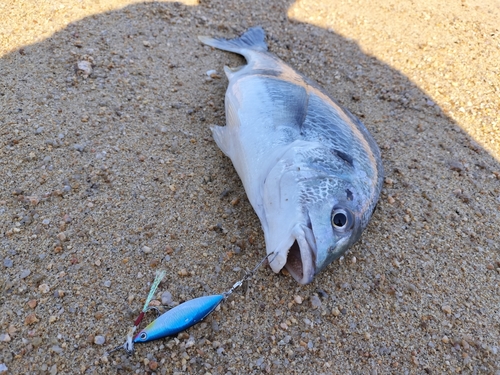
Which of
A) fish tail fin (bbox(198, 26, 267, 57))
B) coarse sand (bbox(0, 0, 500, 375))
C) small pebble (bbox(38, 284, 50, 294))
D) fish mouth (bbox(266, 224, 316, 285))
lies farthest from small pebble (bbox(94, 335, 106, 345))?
fish tail fin (bbox(198, 26, 267, 57))

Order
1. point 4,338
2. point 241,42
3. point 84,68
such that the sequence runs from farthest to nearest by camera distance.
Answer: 1. point 241,42
2. point 84,68
3. point 4,338

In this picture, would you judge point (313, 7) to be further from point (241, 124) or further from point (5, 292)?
point (5, 292)

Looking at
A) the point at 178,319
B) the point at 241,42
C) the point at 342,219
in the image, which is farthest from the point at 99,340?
the point at 241,42

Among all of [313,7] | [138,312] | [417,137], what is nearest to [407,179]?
[417,137]

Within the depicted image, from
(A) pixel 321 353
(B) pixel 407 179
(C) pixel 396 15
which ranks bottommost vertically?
(A) pixel 321 353

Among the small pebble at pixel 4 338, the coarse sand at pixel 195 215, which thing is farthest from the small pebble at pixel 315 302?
the small pebble at pixel 4 338

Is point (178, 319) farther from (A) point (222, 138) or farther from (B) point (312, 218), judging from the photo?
(A) point (222, 138)
